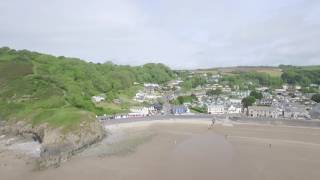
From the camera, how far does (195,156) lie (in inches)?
991

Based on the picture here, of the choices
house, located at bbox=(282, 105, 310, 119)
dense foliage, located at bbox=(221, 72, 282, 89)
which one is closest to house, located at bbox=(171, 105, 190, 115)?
house, located at bbox=(282, 105, 310, 119)

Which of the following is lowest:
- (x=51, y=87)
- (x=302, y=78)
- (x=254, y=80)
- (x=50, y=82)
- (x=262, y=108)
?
(x=262, y=108)

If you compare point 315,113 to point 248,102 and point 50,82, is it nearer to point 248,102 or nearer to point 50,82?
point 248,102

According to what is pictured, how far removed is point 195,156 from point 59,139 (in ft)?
30.3

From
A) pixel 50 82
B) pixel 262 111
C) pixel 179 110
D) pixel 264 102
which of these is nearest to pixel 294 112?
pixel 262 111

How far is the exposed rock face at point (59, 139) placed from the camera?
2412 centimetres

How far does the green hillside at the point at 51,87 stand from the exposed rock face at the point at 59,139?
75 cm

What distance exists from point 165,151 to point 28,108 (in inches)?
746

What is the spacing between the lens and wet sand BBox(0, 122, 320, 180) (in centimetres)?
2039

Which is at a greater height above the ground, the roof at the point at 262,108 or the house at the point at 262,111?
the roof at the point at 262,108

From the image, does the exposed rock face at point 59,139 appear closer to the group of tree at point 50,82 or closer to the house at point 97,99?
the group of tree at point 50,82

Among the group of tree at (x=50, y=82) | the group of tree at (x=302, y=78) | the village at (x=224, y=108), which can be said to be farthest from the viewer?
the group of tree at (x=302, y=78)

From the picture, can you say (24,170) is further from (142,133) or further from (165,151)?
(142,133)

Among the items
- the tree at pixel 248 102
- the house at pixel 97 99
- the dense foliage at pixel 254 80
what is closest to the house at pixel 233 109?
the tree at pixel 248 102
